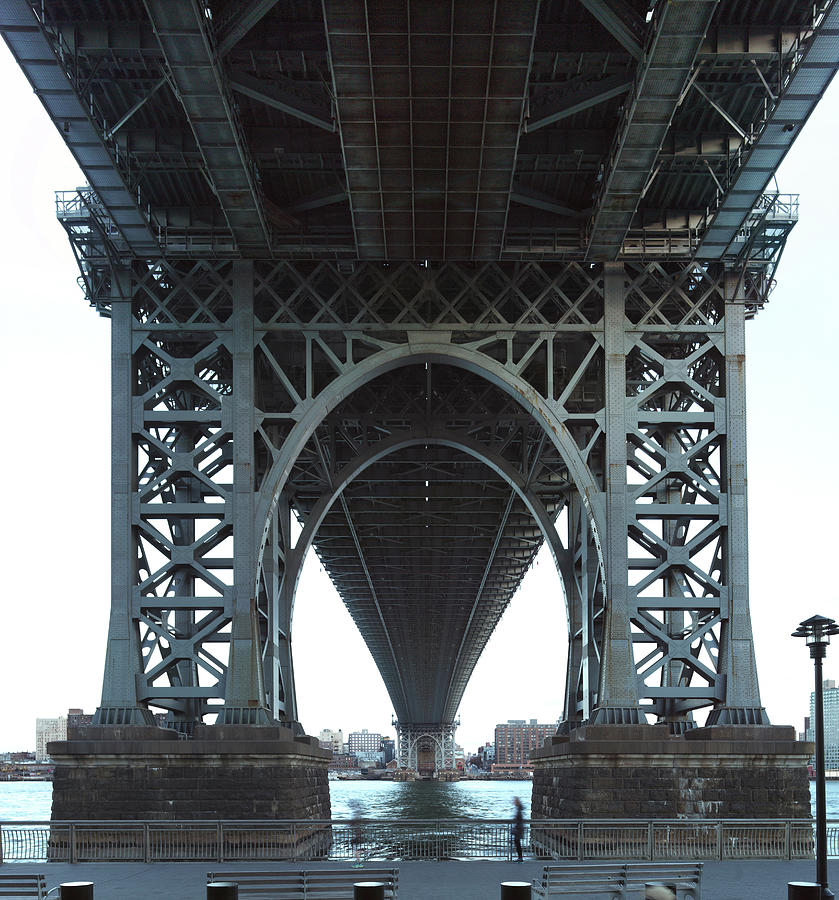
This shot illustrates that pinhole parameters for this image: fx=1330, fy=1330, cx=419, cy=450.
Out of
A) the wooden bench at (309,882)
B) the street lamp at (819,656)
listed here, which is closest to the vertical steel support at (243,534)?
the wooden bench at (309,882)

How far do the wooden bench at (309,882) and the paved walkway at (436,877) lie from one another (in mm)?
522

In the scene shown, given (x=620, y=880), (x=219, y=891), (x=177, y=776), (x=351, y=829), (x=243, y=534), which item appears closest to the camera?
(x=219, y=891)

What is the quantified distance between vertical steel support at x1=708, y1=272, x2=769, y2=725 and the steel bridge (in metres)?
0.07

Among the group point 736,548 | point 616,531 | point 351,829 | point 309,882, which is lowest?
point 351,829

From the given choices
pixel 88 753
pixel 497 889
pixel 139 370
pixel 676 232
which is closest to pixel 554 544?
pixel 676 232

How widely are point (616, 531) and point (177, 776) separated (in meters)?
12.5

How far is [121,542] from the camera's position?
34.1 m

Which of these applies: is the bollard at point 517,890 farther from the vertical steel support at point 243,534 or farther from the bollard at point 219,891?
the vertical steel support at point 243,534

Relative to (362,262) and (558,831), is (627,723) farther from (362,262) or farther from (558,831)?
(362,262)

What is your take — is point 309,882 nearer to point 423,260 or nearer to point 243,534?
point 243,534

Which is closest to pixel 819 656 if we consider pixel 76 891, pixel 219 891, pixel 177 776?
pixel 219 891

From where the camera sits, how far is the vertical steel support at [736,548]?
109ft

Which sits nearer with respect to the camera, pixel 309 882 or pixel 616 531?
pixel 309 882

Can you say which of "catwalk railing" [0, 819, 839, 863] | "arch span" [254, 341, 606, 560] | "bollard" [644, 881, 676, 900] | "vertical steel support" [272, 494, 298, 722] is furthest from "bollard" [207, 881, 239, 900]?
"vertical steel support" [272, 494, 298, 722]
